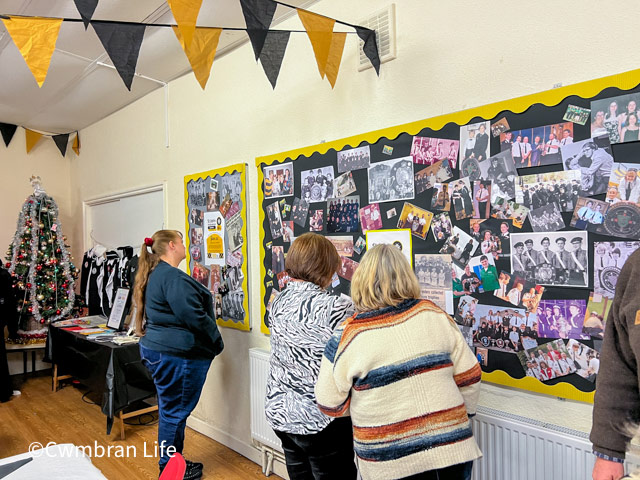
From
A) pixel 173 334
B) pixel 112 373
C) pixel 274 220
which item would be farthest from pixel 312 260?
pixel 112 373

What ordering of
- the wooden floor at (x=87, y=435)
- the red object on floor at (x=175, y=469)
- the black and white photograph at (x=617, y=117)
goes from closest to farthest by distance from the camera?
the red object on floor at (x=175, y=469) → the black and white photograph at (x=617, y=117) → the wooden floor at (x=87, y=435)

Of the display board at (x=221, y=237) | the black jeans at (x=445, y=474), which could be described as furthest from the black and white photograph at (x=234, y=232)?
the black jeans at (x=445, y=474)

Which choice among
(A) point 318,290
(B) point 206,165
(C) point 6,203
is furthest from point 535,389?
(C) point 6,203

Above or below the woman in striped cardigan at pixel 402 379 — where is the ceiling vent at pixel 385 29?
above

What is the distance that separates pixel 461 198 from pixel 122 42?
151 cm

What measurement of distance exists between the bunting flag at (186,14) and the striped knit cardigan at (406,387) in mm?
Answer: 1264

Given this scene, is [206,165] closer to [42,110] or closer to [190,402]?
[190,402]

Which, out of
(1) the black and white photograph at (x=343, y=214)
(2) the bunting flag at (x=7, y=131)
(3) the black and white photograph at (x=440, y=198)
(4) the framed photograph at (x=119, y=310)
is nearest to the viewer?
(3) the black and white photograph at (x=440, y=198)

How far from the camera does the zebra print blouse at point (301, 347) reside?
5.31 feet

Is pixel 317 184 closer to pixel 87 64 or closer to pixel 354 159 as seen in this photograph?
pixel 354 159

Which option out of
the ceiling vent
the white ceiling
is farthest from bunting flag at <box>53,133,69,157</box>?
the ceiling vent

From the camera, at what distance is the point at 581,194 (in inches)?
63.1

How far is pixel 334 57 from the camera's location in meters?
2.26

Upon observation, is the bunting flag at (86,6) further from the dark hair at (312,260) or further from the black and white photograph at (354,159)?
the black and white photograph at (354,159)
